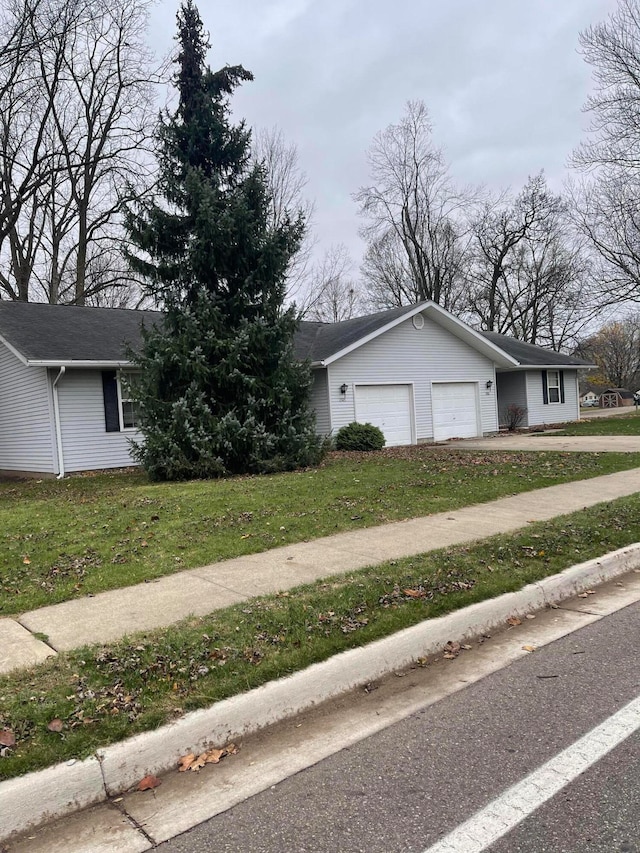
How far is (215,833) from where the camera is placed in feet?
8.61

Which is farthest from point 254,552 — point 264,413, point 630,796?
point 264,413

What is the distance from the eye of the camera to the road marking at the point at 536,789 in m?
2.49

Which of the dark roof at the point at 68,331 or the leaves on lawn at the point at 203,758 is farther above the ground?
the dark roof at the point at 68,331

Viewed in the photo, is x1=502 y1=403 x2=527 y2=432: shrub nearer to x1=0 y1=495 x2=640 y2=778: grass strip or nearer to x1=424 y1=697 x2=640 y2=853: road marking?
x1=0 y1=495 x2=640 y2=778: grass strip

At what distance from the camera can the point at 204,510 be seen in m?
8.95

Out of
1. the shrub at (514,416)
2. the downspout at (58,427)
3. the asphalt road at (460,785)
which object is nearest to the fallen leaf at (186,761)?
the asphalt road at (460,785)

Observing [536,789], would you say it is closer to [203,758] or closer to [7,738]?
[203,758]

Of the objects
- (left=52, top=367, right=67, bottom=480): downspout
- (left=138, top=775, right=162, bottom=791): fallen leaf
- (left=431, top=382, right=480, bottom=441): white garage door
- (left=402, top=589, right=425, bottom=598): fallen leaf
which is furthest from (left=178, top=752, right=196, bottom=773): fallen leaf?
(left=431, top=382, right=480, bottom=441): white garage door

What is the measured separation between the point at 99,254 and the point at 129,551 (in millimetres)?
26346

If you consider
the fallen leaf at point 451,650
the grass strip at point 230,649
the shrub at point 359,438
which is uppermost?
the shrub at point 359,438

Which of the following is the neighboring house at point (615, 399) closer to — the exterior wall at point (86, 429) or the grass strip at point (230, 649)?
the exterior wall at point (86, 429)

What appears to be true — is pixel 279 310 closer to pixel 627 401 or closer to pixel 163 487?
pixel 163 487

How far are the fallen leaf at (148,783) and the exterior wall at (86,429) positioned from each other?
13371mm

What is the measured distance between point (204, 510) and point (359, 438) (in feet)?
31.2
